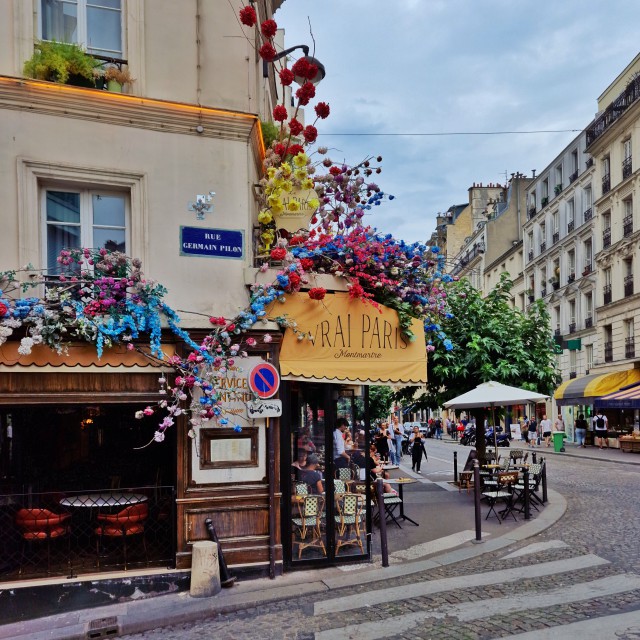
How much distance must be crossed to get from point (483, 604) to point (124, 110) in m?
7.12

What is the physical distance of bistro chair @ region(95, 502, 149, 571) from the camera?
7.49 m

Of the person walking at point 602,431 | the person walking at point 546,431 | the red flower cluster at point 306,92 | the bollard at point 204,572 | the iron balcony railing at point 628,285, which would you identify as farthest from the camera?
the person walking at point 546,431

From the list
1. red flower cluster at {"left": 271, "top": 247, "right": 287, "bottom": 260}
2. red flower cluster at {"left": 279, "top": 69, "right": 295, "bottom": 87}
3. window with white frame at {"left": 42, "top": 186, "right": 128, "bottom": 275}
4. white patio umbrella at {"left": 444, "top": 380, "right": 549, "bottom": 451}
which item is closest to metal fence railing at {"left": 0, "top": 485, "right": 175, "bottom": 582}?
window with white frame at {"left": 42, "top": 186, "right": 128, "bottom": 275}

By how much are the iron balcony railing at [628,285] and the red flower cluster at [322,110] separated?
89.0 feet

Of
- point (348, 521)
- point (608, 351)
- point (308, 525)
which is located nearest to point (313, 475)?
point (308, 525)

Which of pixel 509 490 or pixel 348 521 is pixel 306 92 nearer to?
pixel 348 521

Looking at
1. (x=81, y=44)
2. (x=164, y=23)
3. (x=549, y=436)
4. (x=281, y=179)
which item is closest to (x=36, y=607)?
(x=281, y=179)

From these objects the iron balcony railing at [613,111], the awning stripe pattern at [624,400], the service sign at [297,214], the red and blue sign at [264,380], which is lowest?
the awning stripe pattern at [624,400]

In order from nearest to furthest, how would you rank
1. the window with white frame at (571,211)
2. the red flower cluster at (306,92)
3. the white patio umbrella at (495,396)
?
the red flower cluster at (306,92), the white patio umbrella at (495,396), the window with white frame at (571,211)

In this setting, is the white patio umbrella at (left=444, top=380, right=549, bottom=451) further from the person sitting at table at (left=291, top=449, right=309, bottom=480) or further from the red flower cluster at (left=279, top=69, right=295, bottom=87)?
the red flower cluster at (left=279, top=69, right=295, bottom=87)

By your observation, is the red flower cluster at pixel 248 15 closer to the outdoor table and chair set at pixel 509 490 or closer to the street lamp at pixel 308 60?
the street lamp at pixel 308 60

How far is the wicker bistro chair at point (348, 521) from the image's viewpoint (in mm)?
8352

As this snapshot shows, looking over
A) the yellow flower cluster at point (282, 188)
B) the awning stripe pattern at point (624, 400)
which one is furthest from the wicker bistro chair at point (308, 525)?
the awning stripe pattern at point (624, 400)

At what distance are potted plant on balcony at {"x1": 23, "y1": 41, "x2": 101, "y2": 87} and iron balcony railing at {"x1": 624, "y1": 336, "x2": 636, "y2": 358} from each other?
95.9ft
